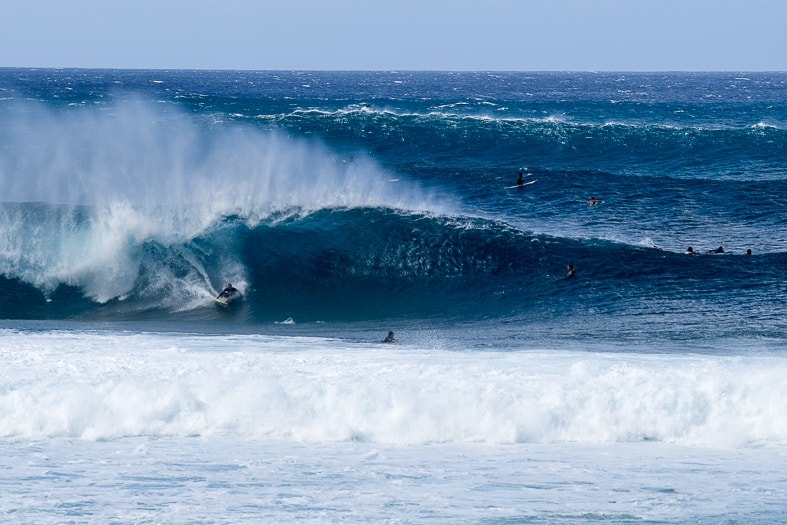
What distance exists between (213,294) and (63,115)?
46.9 meters

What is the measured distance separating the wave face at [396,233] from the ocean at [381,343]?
0.36ft

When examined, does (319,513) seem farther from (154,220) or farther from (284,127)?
(284,127)

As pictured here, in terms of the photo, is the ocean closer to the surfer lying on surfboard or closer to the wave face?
the wave face

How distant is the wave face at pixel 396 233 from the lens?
21.3 m

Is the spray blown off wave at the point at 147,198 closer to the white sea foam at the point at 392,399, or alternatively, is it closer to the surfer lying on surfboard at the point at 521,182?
the surfer lying on surfboard at the point at 521,182

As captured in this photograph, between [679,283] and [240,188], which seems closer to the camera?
[679,283]

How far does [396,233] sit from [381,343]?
8.72 m

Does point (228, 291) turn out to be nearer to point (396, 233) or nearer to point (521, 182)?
point (396, 233)

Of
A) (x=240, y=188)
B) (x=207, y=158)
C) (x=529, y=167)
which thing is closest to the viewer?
(x=240, y=188)

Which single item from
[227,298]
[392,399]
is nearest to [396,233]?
[227,298]

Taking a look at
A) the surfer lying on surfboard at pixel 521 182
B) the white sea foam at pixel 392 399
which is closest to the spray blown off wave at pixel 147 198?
the surfer lying on surfboard at pixel 521 182

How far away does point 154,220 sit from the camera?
24719 mm

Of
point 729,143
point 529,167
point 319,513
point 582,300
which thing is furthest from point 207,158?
point 319,513

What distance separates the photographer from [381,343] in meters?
17.4
